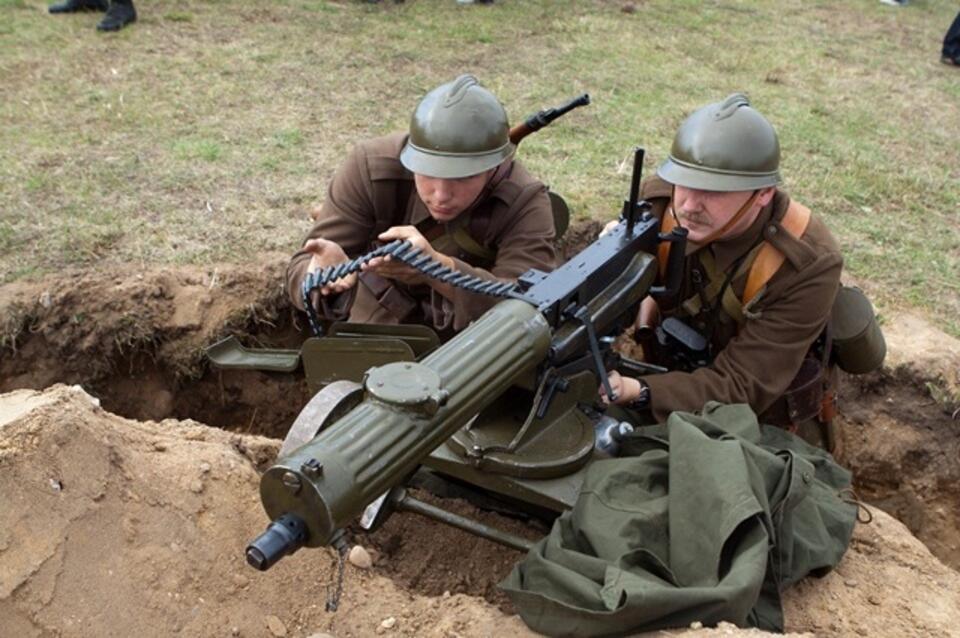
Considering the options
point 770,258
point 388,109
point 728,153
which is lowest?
point 388,109

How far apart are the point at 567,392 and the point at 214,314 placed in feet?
8.03

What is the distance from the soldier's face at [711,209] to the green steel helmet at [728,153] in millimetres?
69

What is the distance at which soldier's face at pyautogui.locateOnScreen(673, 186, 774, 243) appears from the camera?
150 inches

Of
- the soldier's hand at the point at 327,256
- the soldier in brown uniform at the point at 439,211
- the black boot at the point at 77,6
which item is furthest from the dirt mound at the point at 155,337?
the black boot at the point at 77,6

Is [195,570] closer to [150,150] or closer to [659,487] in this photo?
[659,487]

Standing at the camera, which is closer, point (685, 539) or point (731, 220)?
point (685, 539)

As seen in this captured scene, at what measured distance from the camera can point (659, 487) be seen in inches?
124

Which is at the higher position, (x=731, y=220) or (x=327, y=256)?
(x=731, y=220)

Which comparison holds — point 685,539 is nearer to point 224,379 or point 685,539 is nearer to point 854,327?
point 854,327

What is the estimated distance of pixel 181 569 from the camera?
119 inches

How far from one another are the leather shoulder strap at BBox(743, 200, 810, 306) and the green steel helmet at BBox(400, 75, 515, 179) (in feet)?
3.80

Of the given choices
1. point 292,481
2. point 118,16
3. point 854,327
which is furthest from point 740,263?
point 118,16

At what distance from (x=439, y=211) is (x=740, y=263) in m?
1.29

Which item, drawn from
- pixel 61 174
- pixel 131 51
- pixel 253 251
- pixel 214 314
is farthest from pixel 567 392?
pixel 131 51
